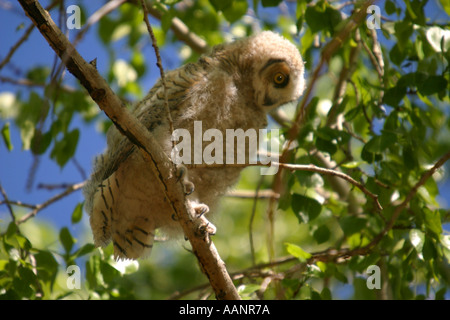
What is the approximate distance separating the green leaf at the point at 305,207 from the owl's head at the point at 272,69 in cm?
55

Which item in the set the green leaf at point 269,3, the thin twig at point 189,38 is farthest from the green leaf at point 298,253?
the thin twig at point 189,38

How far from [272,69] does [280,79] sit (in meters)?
0.08

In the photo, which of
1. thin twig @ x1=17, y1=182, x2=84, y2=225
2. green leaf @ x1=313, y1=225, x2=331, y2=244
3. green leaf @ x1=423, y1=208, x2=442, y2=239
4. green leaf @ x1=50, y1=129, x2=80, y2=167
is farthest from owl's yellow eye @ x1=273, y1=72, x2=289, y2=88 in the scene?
thin twig @ x1=17, y1=182, x2=84, y2=225

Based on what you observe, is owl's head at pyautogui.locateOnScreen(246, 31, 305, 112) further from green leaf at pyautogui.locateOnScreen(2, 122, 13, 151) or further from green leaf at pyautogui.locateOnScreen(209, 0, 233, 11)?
green leaf at pyautogui.locateOnScreen(2, 122, 13, 151)

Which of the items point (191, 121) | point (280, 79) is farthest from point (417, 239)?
point (191, 121)

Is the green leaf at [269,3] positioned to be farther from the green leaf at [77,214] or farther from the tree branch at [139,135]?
the green leaf at [77,214]

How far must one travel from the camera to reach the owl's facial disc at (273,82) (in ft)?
8.39

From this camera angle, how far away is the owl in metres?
2.39

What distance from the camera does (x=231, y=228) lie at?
5062 millimetres

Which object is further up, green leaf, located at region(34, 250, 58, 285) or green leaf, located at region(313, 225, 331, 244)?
green leaf, located at region(313, 225, 331, 244)

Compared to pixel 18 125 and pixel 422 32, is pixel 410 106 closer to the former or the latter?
pixel 422 32

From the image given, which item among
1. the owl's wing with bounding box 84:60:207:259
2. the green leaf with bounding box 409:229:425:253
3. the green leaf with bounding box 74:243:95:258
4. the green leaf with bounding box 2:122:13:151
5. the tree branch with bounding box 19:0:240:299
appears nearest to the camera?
the tree branch with bounding box 19:0:240:299
